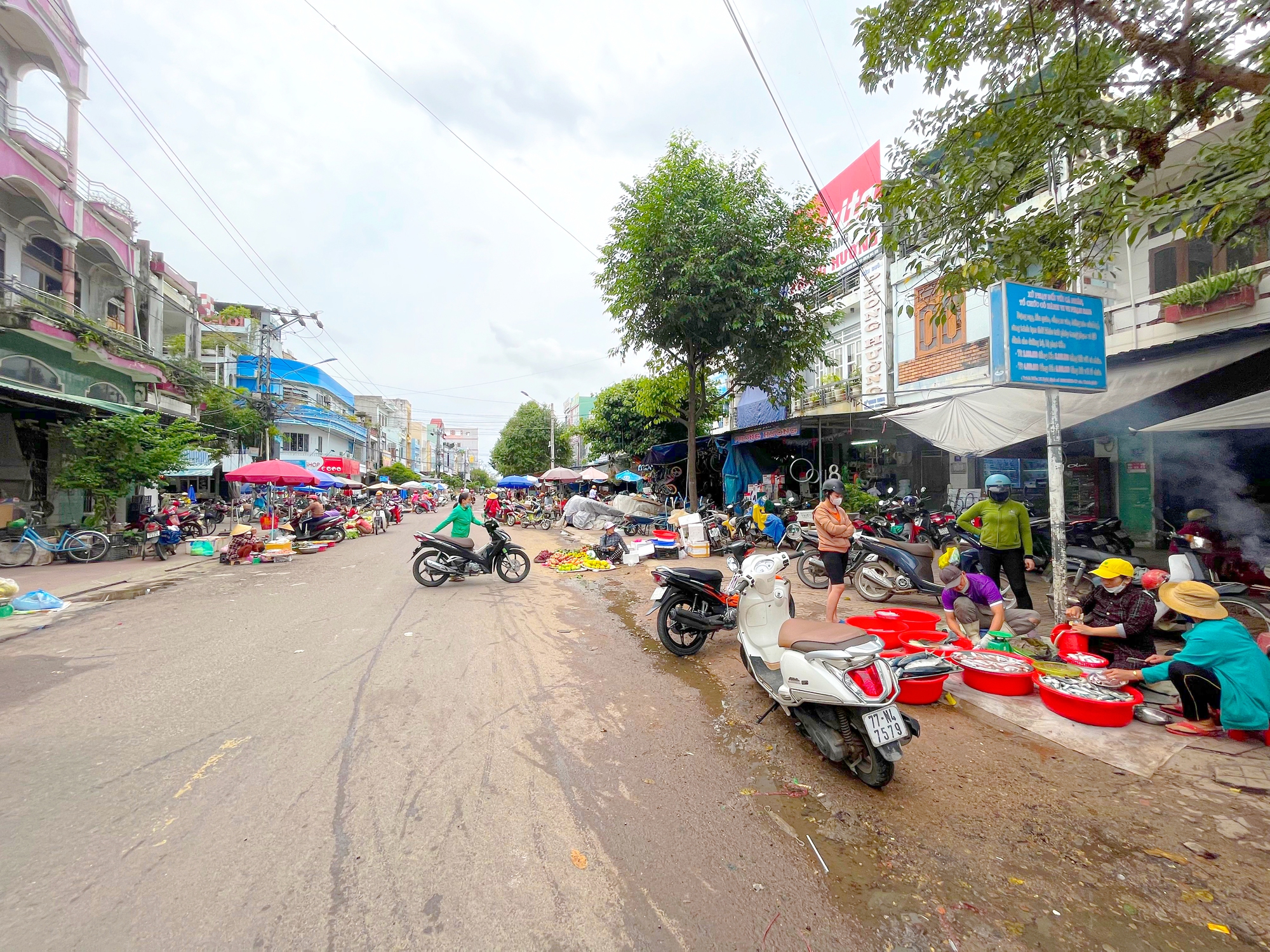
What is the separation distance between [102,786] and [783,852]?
12.2ft

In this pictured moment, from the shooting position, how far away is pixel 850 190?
58.0ft

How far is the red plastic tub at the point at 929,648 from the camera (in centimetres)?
514

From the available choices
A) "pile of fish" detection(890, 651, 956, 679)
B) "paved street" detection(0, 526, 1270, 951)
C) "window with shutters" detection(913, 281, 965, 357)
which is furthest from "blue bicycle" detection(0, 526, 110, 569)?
"window with shutters" detection(913, 281, 965, 357)

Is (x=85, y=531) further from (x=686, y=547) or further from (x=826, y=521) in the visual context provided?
(x=826, y=521)

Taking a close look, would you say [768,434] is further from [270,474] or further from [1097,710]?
[270,474]

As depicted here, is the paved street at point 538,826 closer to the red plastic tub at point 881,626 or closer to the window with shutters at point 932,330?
the red plastic tub at point 881,626

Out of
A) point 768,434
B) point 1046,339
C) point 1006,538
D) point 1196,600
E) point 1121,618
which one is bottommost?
point 1121,618

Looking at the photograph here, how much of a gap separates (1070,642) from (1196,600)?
1505mm

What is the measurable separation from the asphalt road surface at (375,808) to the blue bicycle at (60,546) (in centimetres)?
903

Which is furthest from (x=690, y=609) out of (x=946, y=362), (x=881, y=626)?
(x=946, y=362)

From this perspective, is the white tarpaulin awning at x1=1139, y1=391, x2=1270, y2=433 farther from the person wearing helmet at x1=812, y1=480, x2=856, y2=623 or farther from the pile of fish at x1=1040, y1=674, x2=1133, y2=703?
the pile of fish at x1=1040, y1=674, x2=1133, y2=703

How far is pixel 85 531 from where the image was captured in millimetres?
13008

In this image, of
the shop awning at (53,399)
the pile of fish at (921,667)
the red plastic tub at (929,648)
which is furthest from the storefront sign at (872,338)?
the shop awning at (53,399)

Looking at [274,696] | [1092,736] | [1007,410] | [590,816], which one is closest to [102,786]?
[274,696]
